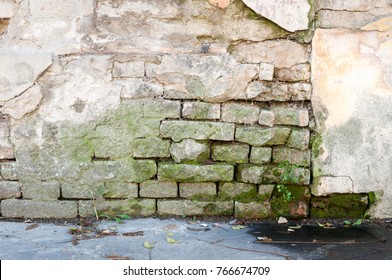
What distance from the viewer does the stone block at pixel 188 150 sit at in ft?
11.6

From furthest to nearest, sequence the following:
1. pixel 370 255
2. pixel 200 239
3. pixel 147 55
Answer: pixel 147 55 < pixel 200 239 < pixel 370 255

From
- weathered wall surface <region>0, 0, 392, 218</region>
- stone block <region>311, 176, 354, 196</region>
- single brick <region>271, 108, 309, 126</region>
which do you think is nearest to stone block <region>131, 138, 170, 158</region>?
weathered wall surface <region>0, 0, 392, 218</region>

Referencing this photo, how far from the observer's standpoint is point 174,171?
139 inches

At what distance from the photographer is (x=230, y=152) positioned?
3545 mm

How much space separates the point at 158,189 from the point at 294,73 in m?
1.19

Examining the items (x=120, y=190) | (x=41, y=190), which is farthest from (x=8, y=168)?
(x=120, y=190)

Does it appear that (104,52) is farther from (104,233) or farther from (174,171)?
(104,233)

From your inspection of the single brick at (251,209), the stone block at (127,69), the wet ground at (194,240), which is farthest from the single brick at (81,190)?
the single brick at (251,209)

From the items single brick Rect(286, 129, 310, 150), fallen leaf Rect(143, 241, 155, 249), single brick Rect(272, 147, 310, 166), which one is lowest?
fallen leaf Rect(143, 241, 155, 249)

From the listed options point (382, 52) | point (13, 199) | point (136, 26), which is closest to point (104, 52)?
point (136, 26)

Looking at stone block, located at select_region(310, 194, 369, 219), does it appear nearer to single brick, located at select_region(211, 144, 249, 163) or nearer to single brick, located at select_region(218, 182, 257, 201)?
single brick, located at select_region(218, 182, 257, 201)

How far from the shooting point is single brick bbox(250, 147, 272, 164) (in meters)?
3.55

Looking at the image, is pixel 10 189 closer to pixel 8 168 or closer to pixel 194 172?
pixel 8 168

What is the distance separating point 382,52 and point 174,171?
1568mm
